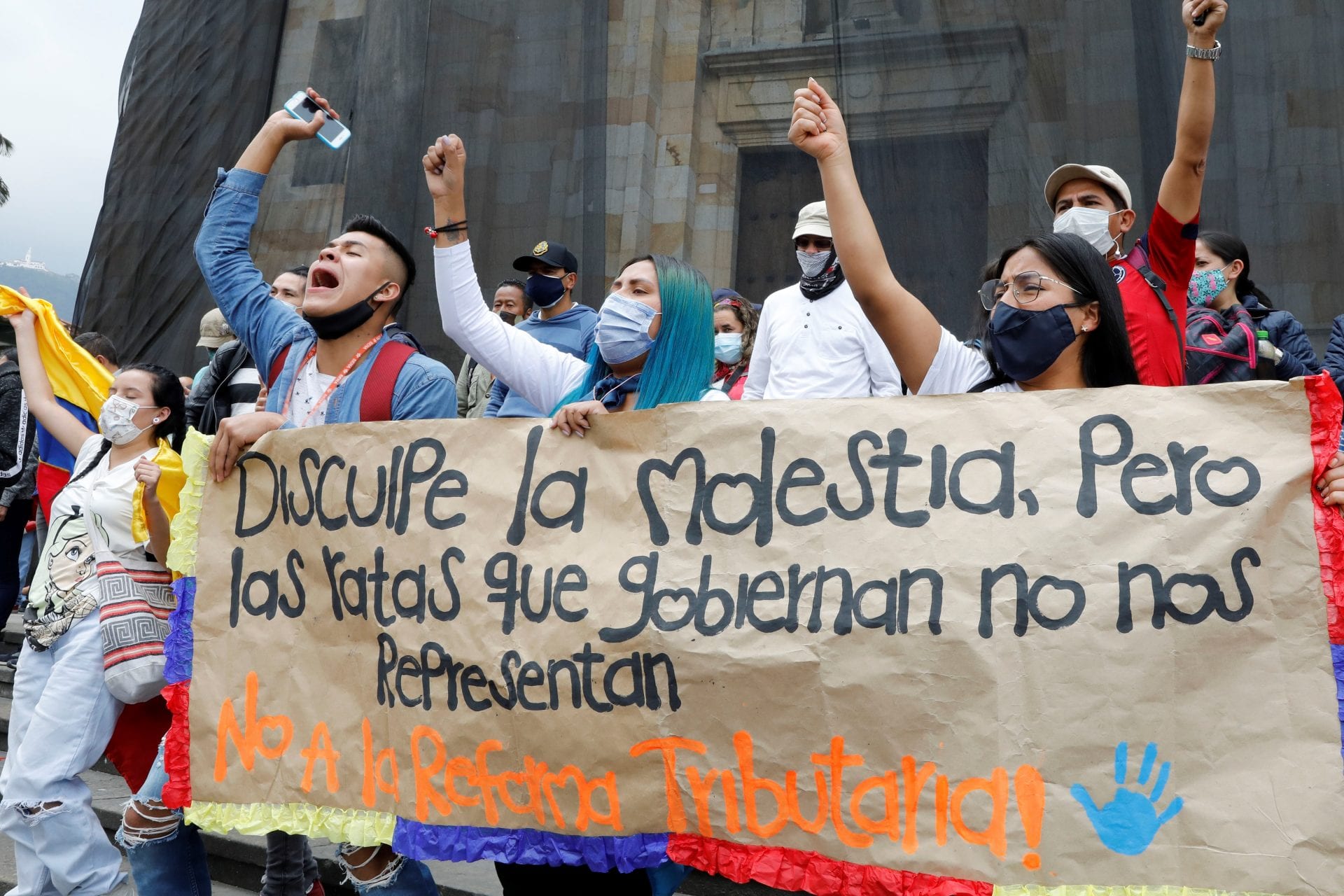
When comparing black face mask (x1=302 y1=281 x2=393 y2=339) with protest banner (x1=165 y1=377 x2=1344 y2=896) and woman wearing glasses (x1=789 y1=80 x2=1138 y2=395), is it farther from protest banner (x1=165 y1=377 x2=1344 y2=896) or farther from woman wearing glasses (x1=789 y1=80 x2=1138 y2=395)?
woman wearing glasses (x1=789 y1=80 x2=1138 y2=395)

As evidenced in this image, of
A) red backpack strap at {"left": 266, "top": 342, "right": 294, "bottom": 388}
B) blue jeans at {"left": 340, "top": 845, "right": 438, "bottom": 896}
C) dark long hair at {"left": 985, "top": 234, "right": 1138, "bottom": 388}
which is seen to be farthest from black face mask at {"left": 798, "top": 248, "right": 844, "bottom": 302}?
blue jeans at {"left": 340, "top": 845, "right": 438, "bottom": 896}

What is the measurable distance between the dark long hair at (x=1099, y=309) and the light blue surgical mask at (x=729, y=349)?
2.78 m

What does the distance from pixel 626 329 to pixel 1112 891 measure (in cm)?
158

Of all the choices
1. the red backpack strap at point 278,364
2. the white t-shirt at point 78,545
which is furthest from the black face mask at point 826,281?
the white t-shirt at point 78,545

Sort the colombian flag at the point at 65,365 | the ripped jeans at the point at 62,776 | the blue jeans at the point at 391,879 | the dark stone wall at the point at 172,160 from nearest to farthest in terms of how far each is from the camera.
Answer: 1. the blue jeans at the point at 391,879
2. the ripped jeans at the point at 62,776
3. the colombian flag at the point at 65,365
4. the dark stone wall at the point at 172,160

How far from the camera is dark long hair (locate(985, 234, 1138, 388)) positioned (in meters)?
2.46

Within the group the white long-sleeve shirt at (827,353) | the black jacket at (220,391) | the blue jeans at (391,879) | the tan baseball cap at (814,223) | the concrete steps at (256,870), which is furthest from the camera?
the black jacket at (220,391)

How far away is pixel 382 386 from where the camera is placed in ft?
9.89

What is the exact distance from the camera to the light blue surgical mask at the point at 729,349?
5250 millimetres

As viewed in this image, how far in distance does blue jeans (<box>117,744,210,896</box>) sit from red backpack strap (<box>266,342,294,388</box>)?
0.99 meters

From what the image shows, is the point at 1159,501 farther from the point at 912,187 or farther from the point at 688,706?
the point at 912,187

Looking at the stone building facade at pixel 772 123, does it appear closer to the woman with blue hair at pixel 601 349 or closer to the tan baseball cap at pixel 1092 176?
the tan baseball cap at pixel 1092 176

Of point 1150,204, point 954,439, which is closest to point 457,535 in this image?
point 954,439

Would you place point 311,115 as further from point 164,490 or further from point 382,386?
point 164,490
